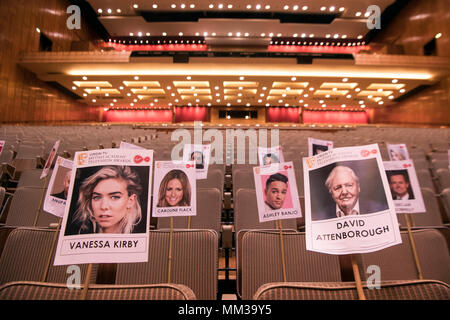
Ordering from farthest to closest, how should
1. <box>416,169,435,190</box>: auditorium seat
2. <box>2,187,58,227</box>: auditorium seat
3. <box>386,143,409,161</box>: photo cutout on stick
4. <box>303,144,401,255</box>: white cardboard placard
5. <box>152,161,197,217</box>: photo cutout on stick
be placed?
<box>416,169,435,190</box>: auditorium seat, <box>386,143,409,161</box>: photo cutout on stick, <box>2,187,58,227</box>: auditorium seat, <box>152,161,197,217</box>: photo cutout on stick, <box>303,144,401,255</box>: white cardboard placard

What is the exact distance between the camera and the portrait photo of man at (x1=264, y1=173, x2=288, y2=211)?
1.43 meters

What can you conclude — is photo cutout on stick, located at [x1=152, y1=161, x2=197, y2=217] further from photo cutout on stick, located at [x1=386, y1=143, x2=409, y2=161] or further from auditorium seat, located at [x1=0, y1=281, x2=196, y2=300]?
photo cutout on stick, located at [x1=386, y1=143, x2=409, y2=161]

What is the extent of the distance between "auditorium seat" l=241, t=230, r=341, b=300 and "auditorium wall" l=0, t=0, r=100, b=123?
10.2 m

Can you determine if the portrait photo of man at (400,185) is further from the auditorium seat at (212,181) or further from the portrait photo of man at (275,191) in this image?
the auditorium seat at (212,181)

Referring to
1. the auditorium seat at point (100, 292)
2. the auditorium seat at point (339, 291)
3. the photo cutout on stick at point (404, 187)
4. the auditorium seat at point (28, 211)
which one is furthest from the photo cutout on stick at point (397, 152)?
Answer: the auditorium seat at point (28, 211)

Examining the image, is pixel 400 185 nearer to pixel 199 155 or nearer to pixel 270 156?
pixel 270 156

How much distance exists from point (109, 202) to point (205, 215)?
1.21 metres

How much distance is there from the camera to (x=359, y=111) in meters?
17.2

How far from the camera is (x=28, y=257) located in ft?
4.65

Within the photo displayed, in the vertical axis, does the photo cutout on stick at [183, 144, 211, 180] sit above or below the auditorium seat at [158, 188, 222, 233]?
above

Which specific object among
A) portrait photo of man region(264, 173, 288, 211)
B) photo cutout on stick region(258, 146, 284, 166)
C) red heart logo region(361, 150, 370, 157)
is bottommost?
portrait photo of man region(264, 173, 288, 211)

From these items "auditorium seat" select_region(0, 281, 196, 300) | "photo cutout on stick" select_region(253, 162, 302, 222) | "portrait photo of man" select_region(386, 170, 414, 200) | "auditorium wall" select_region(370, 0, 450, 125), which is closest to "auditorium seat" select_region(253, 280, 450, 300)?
"auditorium seat" select_region(0, 281, 196, 300)
